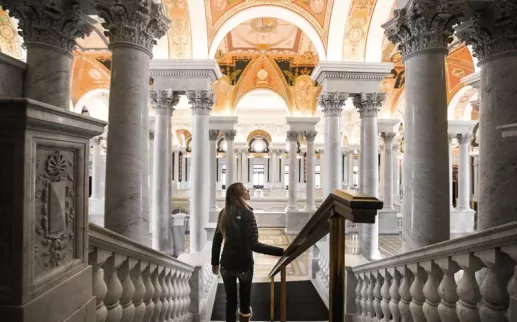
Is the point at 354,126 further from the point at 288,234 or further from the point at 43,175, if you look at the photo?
the point at 43,175

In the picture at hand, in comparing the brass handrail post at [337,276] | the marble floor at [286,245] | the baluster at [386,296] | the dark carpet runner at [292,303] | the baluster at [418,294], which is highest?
the brass handrail post at [337,276]

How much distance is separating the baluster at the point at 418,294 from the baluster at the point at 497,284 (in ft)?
2.55

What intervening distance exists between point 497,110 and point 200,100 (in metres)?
6.04

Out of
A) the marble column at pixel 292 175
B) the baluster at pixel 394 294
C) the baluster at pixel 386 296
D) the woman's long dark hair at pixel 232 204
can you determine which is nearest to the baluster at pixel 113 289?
the woman's long dark hair at pixel 232 204

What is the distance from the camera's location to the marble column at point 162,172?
8.41 m

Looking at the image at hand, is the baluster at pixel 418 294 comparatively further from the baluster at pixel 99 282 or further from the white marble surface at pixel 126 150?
the white marble surface at pixel 126 150

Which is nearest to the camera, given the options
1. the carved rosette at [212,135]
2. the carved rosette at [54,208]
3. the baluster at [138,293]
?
the carved rosette at [54,208]

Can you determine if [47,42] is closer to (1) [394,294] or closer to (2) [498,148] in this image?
(1) [394,294]

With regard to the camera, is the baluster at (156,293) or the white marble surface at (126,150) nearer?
the baluster at (156,293)

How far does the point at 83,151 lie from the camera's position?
5.16 ft

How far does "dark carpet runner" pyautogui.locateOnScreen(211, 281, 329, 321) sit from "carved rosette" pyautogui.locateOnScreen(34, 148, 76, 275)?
463cm

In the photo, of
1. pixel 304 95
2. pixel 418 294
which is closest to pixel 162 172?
pixel 418 294

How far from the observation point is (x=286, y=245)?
12633 mm

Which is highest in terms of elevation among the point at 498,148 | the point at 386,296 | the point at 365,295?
the point at 498,148
